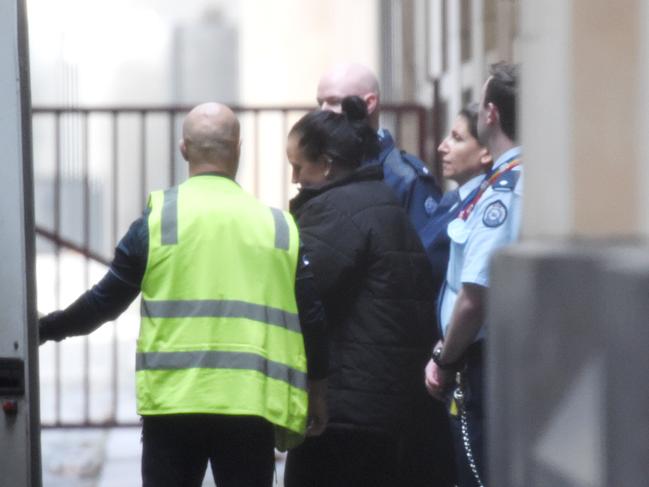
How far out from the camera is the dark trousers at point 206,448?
4.46 m

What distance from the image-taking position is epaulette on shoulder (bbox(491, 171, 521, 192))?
4.53 metres

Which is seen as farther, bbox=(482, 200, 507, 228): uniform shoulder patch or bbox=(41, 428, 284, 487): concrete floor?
bbox=(41, 428, 284, 487): concrete floor

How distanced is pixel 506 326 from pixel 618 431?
35 centimetres

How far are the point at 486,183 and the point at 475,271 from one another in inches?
11.7

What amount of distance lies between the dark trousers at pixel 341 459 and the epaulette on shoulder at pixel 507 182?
2.92 feet

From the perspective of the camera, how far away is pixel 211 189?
4.55 m

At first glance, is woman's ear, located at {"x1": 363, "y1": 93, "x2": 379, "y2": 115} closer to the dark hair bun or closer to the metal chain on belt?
the dark hair bun

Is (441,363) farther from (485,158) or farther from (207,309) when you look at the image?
(485,158)

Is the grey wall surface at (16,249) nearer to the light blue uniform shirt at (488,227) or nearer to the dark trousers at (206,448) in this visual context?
the dark trousers at (206,448)

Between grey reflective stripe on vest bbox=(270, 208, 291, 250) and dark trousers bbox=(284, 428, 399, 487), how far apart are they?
704 mm

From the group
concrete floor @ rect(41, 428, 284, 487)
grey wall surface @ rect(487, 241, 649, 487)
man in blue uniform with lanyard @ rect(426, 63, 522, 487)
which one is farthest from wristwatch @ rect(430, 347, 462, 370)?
concrete floor @ rect(41, 428, 284, 487)

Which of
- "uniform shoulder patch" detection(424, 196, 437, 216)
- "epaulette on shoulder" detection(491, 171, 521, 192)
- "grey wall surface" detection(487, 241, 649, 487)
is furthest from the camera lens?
"uniform shoulder patch" detection(424, 196, 437, 216)

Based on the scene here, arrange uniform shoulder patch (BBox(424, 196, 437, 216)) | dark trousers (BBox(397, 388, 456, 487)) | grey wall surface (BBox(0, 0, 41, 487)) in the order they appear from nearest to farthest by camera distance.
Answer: grey wall surface (BBox(0, 0, 41, 487)) → dark trousers (BBox(397, 388, 456, 487)) → uniform shoulder patch (BBox(424, 196, 437, 216))

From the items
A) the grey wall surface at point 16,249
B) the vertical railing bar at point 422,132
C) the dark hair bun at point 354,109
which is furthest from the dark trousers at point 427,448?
the vertical railing bar at point 422,132
